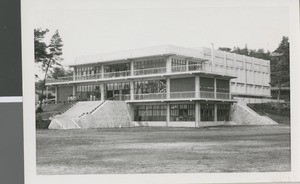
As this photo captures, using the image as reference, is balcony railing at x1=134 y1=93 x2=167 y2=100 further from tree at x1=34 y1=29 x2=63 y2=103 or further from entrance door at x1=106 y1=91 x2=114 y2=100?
tree at x1=34 y1=29 x2=63 y2=103

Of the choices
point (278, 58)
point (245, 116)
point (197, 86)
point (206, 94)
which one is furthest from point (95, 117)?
point (278, 58)

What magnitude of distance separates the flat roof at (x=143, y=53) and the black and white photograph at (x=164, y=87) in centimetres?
2

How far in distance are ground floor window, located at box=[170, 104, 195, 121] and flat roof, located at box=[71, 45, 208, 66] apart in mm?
807

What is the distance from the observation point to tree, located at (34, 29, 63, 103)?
7875 millimetres

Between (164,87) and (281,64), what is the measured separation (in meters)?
1.90

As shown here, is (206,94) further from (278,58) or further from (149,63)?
(278,58)

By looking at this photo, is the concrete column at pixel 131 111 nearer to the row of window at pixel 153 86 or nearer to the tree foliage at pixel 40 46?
the row of window at pixel 153 86

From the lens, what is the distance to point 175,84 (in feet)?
28.9

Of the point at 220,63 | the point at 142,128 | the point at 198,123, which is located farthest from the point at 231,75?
the point at 142,128

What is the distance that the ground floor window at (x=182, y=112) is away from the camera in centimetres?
868

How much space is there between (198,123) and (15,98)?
2.85m

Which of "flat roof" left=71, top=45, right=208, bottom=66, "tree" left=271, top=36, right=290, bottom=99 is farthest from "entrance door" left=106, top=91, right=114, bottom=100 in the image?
"tree" left=271, top=36, right=290, bottom=99

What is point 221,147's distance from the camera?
812 cm

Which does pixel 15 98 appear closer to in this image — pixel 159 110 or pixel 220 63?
pixel 159 110
